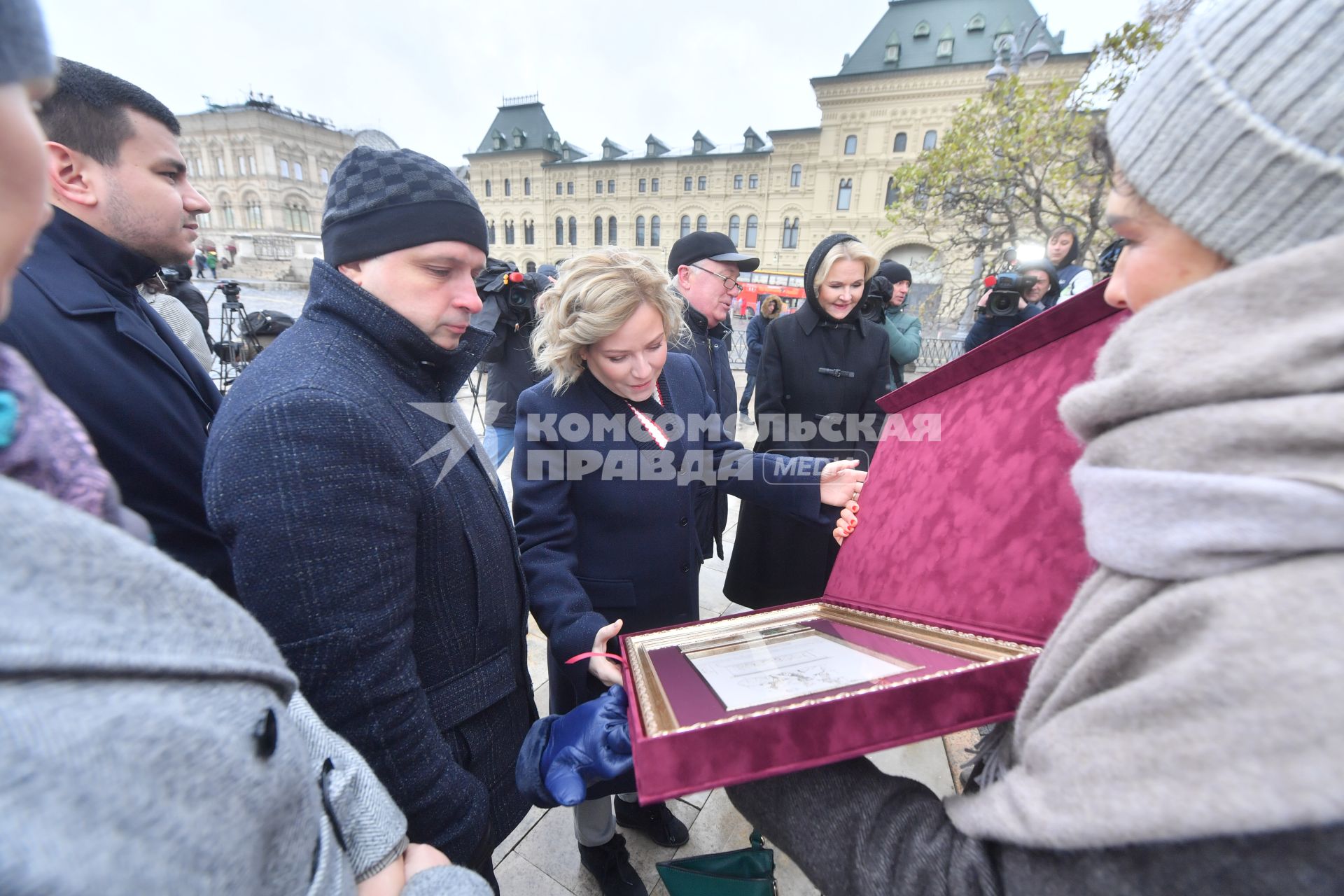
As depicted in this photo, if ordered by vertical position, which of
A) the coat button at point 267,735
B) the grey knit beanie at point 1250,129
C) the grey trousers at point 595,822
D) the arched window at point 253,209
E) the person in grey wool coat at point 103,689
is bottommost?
the grey trousers at point 595,822

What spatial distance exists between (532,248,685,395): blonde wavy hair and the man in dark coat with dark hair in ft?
3.31

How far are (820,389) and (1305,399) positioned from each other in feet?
8.46

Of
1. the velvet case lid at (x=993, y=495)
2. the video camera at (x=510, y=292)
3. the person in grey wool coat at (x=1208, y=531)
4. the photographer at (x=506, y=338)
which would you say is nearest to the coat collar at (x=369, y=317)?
the velvet case lid at (x=993, y=495)

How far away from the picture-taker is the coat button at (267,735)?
559 mm

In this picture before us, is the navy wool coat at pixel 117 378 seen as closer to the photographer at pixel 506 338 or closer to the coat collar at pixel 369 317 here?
the coat collar at pixel 369 317

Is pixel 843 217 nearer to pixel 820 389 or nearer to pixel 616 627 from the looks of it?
pixel 820 389

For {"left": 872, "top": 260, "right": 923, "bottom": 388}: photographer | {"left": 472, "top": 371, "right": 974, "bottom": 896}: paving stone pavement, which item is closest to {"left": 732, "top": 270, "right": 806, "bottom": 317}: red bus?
{"left": 872, "top": 260, "right": 923, "bottom": 388}: photographer

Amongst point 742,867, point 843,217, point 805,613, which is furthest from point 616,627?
point 843,217

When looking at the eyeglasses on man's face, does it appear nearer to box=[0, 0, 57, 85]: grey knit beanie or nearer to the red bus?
box=[0, 0, 57, 85]: grey knit beanie

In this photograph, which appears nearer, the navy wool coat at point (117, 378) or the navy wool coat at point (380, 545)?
the navy wool coat at point (380, 545)

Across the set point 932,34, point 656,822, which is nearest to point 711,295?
point 656,822

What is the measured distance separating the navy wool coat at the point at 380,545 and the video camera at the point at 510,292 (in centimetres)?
285

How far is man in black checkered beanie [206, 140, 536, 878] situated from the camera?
0.94 meters

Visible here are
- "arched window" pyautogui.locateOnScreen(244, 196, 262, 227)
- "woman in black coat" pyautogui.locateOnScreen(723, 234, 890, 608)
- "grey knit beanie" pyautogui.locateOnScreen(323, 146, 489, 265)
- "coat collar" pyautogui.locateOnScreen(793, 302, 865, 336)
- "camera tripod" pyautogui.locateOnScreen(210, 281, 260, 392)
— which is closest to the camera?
"grey knit beanie" pyautogui.locateOnScreen(323, 146, 489, 265)
